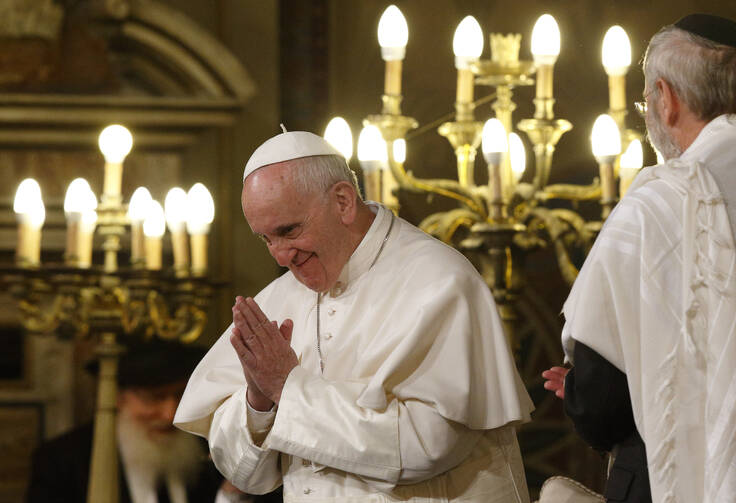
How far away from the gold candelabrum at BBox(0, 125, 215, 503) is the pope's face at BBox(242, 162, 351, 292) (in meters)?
1.85

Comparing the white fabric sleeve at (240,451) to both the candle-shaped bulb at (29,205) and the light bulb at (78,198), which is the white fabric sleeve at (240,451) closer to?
the light bulb at (78,198)

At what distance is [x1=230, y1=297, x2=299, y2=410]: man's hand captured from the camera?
2971 millimetres

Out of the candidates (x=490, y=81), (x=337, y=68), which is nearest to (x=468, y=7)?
(x=337, y=68)

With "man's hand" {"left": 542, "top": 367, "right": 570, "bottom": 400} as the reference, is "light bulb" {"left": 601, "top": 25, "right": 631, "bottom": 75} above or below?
→ above

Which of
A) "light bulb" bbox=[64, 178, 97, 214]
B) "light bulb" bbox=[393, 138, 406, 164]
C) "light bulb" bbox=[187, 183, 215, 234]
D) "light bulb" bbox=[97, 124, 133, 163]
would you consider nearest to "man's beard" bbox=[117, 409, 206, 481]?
"light bulb" bbox=[187, 183, 215, 234]

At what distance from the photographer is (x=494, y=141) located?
4324 millimetres

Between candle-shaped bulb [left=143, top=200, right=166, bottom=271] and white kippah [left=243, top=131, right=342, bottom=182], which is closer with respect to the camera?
white kippah [left=243, top=131, right=342, bottom=182]

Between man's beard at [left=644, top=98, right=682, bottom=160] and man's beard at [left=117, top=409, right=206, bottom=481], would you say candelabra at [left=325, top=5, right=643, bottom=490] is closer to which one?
man's beard at [left=644, top=98, right=682, bottom=160]

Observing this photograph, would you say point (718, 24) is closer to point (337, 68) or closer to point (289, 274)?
point (289, 274)

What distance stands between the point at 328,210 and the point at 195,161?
4.29 m

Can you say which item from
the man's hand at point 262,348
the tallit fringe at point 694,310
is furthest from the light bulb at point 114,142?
the tallit fringe at point 694,310

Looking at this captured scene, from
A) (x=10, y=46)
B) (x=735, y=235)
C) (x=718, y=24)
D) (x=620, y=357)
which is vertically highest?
(x=10, y=46)

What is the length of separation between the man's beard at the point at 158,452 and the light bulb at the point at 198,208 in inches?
57.2

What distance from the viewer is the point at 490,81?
461cm
